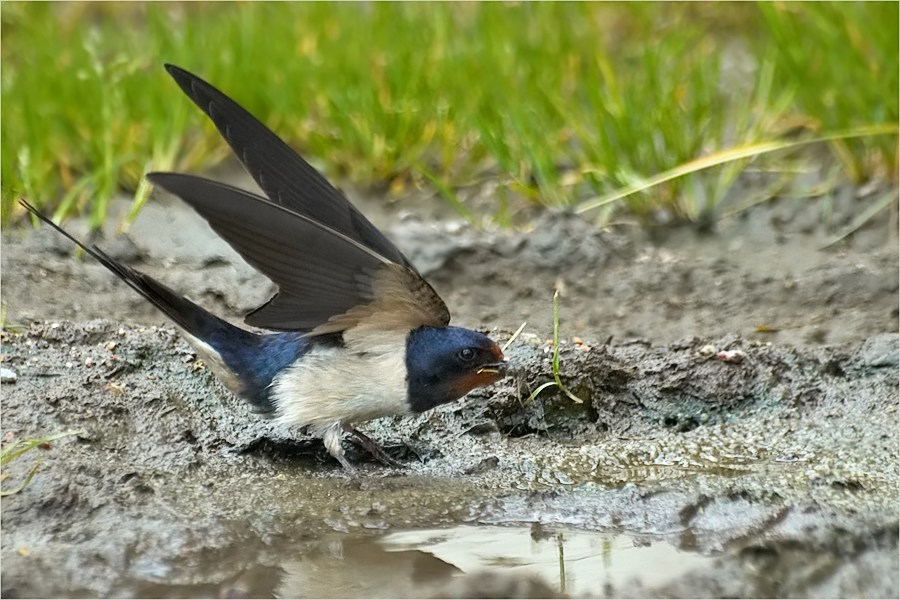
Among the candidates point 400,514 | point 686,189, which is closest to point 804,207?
point 686,189

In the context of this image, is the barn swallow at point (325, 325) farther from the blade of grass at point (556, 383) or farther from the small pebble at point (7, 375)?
the small pebble at point (7, 375)

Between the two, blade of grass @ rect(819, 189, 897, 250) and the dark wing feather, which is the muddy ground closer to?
blade of grass @ rect(819, 189, 897, 250)

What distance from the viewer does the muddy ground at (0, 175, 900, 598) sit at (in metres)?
2.65

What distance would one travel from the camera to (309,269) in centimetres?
298

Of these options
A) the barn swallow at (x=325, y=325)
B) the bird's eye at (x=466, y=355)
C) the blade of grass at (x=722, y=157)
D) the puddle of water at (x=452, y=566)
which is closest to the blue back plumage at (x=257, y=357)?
the barn swallow at (x=325, y=325)

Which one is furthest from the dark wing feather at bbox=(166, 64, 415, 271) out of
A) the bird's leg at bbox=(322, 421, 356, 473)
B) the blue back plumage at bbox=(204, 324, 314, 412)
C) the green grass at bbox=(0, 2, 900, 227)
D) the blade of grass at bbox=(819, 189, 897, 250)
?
the blade of grass at bbox=(819, 189, 897, 250)

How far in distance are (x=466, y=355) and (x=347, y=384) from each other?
12.5 inches

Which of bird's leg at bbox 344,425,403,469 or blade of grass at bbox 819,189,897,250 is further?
blade of grass at bbox 819,189,897,250

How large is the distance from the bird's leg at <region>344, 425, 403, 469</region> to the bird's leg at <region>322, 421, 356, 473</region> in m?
0.06

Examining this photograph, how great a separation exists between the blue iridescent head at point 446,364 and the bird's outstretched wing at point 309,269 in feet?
0.16

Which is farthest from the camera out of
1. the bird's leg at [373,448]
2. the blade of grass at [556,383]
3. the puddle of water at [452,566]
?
the blade of grass at [556,383]

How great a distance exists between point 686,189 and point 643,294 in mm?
732

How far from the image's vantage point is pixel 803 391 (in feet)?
11.8

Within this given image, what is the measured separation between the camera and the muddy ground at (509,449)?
8.70 ft
